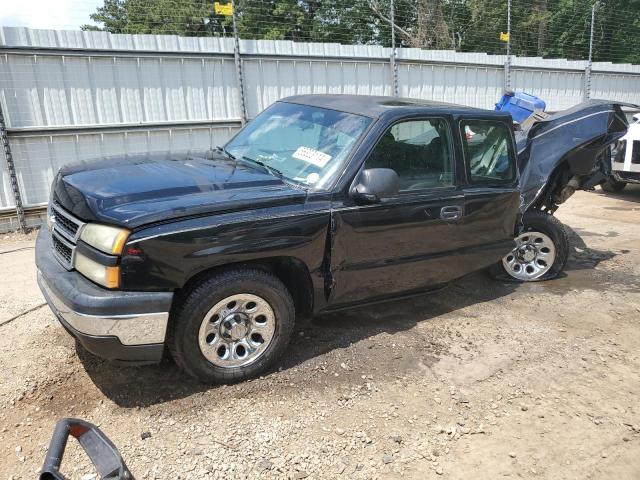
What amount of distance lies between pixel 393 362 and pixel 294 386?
0.77m

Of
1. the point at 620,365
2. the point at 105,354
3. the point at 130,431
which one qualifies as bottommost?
the point at 620,365

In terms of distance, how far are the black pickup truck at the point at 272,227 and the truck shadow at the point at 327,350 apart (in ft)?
0.66

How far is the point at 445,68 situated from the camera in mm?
10781

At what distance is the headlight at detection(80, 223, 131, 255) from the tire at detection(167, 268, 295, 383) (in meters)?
0.52

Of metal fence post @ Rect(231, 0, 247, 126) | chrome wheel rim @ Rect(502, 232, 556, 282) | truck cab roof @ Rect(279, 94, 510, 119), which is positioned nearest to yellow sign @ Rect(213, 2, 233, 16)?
metal fence post @ Rect(231, 0, 247, 126)

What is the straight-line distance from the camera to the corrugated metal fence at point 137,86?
22.7 feet

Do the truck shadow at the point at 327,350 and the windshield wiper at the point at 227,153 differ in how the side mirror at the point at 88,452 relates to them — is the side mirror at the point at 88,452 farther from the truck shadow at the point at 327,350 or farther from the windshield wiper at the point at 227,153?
the windshield wiper at the point at 227,153

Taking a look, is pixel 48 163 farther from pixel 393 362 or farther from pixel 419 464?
pixel 419 464

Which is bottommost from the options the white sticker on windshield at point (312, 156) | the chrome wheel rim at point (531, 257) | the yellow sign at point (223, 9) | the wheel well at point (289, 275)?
the chrome wheel rim at point (531, 257)

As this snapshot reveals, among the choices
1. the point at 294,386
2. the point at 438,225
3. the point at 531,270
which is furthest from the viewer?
the point at 531,270

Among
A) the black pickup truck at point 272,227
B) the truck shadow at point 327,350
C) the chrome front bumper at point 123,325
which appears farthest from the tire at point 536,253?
the chrome front bumper at point 123,325

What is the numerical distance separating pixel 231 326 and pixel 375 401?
1.01 meters

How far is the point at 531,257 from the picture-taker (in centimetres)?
554

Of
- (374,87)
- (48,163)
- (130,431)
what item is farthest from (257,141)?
(374,87)
